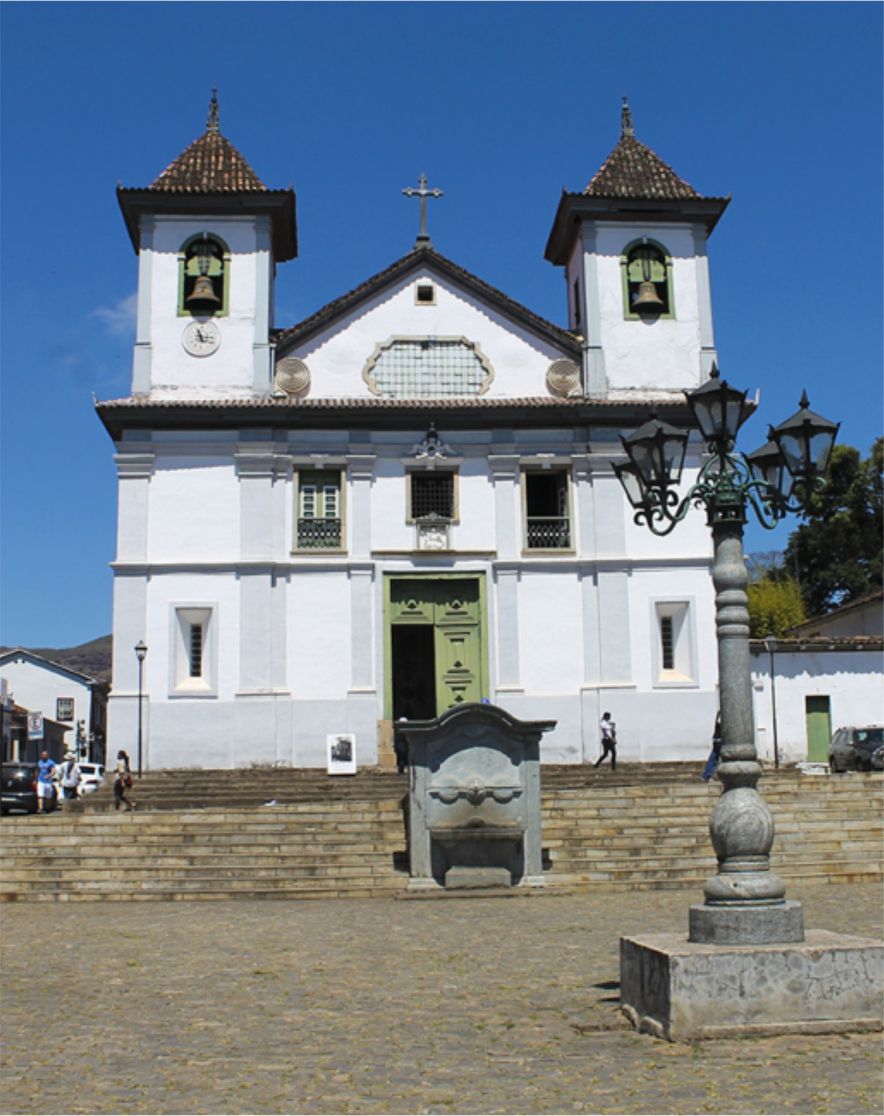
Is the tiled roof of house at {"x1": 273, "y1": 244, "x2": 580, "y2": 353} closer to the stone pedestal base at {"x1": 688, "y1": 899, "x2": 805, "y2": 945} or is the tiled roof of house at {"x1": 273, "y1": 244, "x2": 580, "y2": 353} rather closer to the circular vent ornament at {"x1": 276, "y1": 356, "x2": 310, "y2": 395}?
the circular vent ornament at {"x1": 276, "y1": 356, "x2": 310, "y2": 395}

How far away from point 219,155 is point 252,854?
17295 mm

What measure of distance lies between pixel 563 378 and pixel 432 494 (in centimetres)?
377

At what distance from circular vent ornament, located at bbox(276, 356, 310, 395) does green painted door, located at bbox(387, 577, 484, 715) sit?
4.52m

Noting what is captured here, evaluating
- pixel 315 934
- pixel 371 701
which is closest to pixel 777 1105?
pixel 315 934

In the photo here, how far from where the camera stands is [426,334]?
27609mm

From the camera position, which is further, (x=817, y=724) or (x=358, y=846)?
(x=817, y=724)

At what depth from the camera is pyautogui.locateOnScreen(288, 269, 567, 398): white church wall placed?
27344 millimetres

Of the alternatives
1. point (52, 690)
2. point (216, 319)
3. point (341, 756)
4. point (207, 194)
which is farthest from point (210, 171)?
point (52, 690)

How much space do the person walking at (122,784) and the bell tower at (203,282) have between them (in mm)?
8034

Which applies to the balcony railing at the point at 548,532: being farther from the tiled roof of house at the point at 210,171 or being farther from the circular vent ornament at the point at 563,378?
the tiled roof of house at the point at 210,171

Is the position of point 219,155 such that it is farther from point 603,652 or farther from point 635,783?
point 635,783

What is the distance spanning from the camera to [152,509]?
85.7ft

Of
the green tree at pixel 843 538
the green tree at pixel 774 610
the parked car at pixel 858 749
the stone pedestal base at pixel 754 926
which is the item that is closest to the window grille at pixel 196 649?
the parked car at pixel 858 749

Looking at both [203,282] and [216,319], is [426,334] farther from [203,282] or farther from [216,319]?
[203,282]
